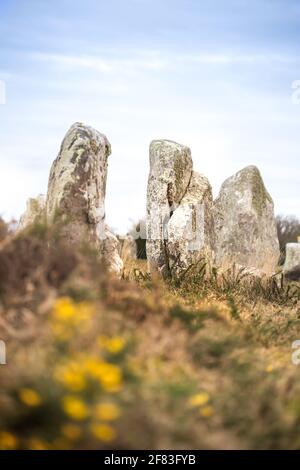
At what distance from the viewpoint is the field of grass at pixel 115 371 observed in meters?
3.66

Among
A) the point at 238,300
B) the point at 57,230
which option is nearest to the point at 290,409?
the point at 57,230

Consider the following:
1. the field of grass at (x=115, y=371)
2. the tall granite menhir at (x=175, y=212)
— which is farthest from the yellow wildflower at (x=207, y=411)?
the tall granite menhir at (x=175, y=212)

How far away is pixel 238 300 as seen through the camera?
32.0 ft

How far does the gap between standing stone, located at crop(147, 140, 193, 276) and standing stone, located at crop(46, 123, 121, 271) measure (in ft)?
7.44

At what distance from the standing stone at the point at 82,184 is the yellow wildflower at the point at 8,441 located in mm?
4845

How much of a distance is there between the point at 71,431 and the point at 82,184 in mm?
5967

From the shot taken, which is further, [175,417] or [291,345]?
[291,345]

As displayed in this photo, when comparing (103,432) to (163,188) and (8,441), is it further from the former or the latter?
(163,188)

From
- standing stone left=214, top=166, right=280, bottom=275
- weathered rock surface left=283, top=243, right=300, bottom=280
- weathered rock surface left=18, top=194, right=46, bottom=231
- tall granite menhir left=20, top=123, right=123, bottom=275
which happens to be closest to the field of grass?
weathered rock surface left=18, top=194, right=46, bottom=231

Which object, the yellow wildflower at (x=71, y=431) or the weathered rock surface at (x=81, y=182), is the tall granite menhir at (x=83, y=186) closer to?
the weathered rock surface at (x=81, y=182)

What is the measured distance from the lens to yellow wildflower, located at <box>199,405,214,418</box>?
411 centimetres

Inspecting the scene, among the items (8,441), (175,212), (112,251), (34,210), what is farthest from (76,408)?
(34,210)
